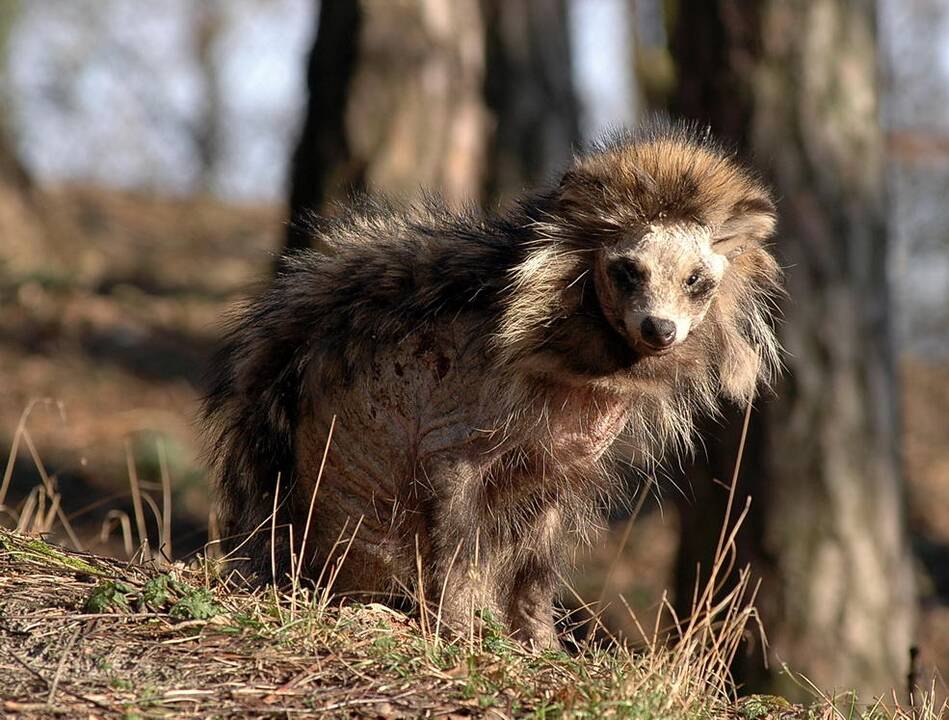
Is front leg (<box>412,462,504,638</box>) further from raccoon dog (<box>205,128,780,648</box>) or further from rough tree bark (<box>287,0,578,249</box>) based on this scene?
rough tree bark (<box>287,0,578,249</box>)

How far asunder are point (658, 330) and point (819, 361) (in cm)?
354

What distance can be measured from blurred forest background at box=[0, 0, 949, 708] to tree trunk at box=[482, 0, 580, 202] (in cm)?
3

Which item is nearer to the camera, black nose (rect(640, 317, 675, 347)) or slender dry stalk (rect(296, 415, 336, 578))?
black nose (rect(640, 317, 675, 347))

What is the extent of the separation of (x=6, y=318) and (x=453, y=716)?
33.9 ft

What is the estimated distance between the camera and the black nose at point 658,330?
4363mm

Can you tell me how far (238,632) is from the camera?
3906 millimetres

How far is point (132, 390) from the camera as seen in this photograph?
12.6 meters

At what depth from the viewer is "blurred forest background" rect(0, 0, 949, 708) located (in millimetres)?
7500

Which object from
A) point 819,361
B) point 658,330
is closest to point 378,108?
point 819,361

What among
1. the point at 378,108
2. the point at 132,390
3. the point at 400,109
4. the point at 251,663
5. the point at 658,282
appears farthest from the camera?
the point at 132,390

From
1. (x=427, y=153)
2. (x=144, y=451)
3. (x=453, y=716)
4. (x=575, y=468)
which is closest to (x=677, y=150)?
(x=575, y=468)

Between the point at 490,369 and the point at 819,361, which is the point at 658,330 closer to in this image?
the point at 490,369

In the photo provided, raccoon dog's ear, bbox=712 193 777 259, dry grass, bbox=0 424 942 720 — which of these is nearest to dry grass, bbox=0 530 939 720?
dry grass, bbox=0 424 942 720

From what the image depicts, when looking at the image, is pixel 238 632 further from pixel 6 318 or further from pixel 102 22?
pixel 102 22
